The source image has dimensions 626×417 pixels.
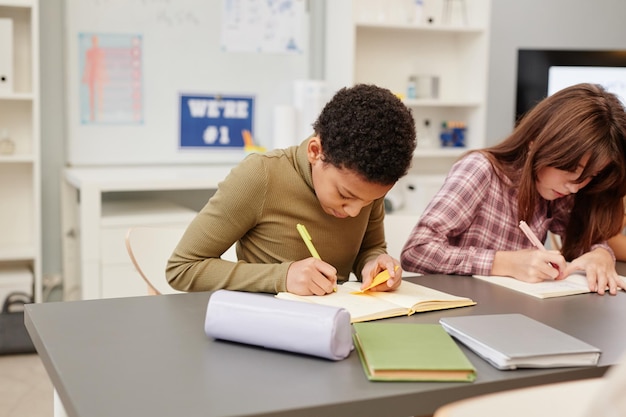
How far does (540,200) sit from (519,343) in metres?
0.87

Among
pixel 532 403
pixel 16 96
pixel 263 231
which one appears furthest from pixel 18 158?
pixel 532 403

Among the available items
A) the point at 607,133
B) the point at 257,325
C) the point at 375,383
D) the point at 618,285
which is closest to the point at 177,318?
the point at 257,325

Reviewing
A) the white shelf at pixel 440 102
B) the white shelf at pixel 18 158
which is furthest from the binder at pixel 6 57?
the white shelf at pixel 440 102

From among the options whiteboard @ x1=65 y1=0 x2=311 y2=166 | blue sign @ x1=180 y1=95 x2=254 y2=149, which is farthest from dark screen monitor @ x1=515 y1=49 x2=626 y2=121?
blue sign @ x1=180 y1=95 x2=254 y2=149

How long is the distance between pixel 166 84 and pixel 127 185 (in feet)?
2.22

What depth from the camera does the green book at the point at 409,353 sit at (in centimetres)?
93

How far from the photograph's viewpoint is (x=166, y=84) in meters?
3.25

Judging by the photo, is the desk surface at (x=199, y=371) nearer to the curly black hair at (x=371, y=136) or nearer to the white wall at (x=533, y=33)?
the curly black hair at (x=371, y=136)

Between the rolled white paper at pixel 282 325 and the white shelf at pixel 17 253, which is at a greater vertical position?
the rolled white paper at pixel 282 325

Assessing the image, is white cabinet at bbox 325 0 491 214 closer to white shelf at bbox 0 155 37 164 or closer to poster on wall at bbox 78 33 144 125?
poster on wall at bbox 78 33 144 125

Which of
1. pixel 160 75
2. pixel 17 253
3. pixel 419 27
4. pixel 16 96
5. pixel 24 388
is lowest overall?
pixel 24 388

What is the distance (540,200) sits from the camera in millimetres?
1836

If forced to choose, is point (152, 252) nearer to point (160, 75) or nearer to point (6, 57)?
point (6, 57)

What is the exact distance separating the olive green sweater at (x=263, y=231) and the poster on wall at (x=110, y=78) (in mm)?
1780
